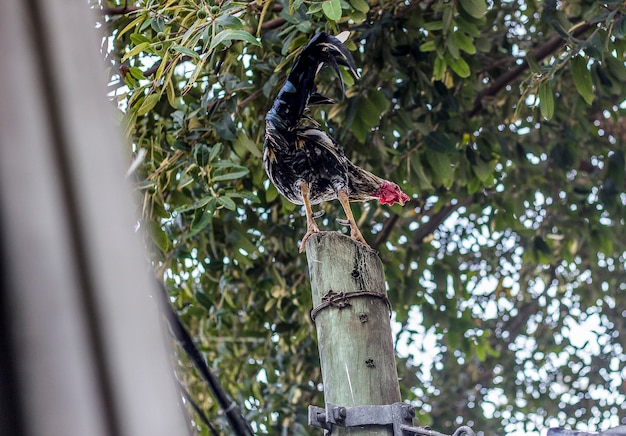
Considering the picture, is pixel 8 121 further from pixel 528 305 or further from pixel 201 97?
pixel 528 305

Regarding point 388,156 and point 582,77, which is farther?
point 388,156

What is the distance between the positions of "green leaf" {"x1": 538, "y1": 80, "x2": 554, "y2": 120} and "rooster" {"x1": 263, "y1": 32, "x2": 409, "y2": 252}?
3.86 ft

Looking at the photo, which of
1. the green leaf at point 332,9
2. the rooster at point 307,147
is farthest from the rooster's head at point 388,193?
the green leaf at point 332,9

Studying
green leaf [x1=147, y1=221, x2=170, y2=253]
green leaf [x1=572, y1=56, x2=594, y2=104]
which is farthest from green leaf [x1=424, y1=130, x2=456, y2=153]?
green leaf [x1=147, y1=221, x2=170, y2=253]

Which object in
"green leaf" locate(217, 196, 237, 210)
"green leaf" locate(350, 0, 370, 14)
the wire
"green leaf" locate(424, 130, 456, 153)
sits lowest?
the wire

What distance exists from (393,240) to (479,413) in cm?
263

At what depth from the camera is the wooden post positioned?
200 centimetres

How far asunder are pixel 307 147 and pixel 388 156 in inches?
76.0

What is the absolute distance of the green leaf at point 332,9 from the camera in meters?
2.86

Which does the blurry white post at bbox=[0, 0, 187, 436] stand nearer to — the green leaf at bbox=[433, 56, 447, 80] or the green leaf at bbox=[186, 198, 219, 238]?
the green leaf at bbox=[186, 198, 219, 238]

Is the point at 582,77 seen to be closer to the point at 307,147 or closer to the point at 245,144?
the point at 245,144

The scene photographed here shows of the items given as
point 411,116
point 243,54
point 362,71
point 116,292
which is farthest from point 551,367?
point 116,292

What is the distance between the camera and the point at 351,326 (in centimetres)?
207

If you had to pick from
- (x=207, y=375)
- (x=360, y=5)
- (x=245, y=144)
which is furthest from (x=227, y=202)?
(x=207, y=375)
